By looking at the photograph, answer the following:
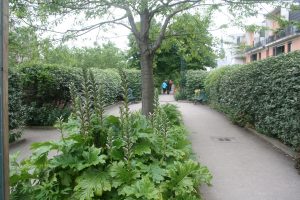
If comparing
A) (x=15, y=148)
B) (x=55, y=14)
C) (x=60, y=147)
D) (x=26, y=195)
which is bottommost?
(x=15, y=148)

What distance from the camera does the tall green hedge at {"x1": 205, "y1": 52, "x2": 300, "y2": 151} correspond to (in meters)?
8.05

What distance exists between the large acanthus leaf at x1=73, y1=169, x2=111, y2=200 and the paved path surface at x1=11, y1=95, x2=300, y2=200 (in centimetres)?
241

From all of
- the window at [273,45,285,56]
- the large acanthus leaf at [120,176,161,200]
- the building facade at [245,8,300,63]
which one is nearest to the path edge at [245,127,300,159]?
the large acanthus leaf at [120,176,161,200]

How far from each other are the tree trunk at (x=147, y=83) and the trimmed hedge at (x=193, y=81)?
55.3 feet

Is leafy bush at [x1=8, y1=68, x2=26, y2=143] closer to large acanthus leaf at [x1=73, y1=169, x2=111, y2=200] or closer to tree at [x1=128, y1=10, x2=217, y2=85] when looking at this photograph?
tree at [x1=128, y1=10, x2=217, y2=85]

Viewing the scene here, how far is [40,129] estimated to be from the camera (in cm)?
1395

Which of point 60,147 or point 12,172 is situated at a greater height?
point 60,147

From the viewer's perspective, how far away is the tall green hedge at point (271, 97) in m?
8.05

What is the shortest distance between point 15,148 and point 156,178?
7665 mm

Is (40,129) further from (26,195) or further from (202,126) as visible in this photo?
(26,195)

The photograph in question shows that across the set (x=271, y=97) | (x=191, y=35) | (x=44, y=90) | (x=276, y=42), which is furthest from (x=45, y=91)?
(x=276, y=42)

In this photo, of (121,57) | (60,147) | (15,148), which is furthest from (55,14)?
(121,57)

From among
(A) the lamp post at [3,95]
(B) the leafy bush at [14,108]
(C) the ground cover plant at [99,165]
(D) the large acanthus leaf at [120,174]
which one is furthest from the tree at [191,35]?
(A) the lamp post at [3,95]

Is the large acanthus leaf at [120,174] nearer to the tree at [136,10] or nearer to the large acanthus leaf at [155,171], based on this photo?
the large acanthus leaf at [155,171]
